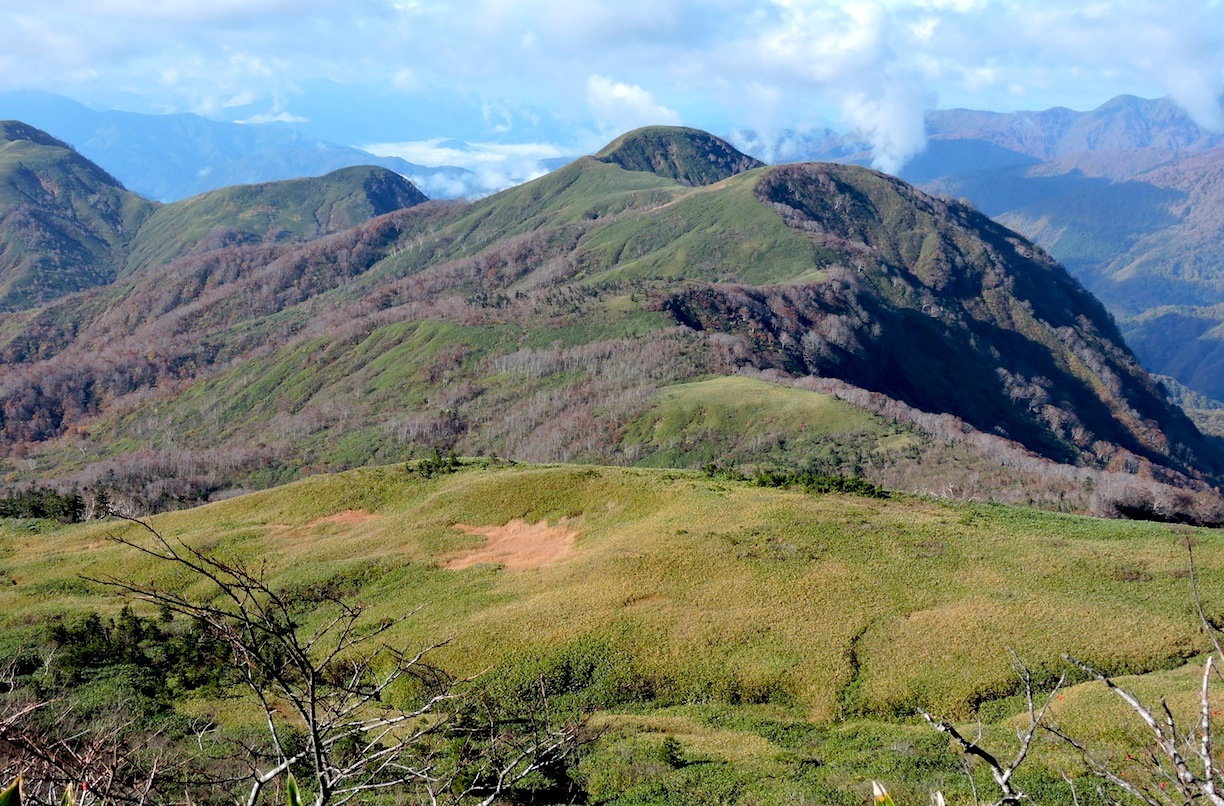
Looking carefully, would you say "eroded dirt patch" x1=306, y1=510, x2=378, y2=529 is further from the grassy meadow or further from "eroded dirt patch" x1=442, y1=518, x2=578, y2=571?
"eroded dirt patch" x1=442, y1=518, x2=578, y2=571

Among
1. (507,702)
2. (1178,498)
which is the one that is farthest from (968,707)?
(1178,498)

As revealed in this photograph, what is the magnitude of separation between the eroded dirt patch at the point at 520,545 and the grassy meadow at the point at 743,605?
175mm

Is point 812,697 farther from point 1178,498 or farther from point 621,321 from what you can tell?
point 621,321

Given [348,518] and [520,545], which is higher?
[520,545]

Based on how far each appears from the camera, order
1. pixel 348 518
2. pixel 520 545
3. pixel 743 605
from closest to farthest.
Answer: pixel 743 605 → pixel 520 545 → pixel 348 518

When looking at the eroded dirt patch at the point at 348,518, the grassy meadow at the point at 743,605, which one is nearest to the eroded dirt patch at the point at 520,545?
the grassy meadow at the point at 743,605

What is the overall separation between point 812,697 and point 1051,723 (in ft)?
23.8

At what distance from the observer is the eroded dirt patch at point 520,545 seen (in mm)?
41250

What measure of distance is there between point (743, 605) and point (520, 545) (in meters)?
15.0

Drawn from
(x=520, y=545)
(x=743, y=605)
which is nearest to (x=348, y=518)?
(x=520, y=545)

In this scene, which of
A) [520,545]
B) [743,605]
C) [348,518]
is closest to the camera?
[743,605]

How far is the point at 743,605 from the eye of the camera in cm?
3297

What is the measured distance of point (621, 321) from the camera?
7470 inches

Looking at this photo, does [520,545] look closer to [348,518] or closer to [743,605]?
[348,518]
